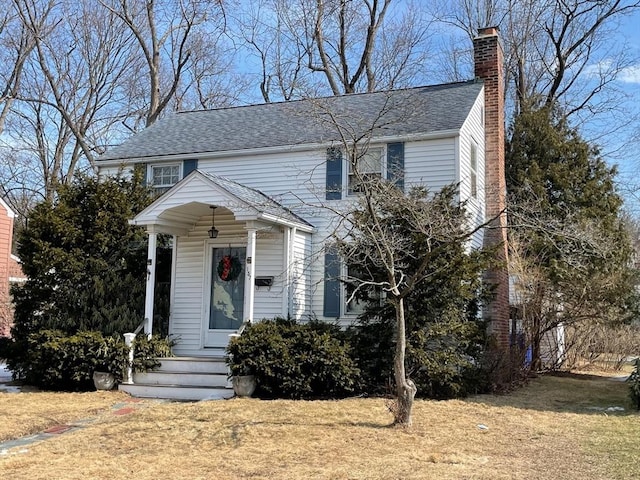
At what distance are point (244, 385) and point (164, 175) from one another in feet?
21.5

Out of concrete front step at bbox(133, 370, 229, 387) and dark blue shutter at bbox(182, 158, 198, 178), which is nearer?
concrete front step at bbox(133, 370, 229, 387)

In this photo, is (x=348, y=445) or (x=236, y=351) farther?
(x=236, y=351)

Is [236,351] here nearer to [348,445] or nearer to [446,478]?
[348,445]

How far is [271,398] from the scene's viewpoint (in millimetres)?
10070

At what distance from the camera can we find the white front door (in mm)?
12797

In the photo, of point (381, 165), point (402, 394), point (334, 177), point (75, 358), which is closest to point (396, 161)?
point (381, 165)

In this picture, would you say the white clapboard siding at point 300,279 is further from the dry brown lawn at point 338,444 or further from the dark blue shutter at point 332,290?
the dry brown lawn at point 338,444

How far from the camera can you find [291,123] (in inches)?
577

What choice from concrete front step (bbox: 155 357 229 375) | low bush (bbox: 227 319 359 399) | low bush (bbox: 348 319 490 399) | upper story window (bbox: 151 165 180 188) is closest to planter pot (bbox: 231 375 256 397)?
low bush (bbox: 227 319 359 399)

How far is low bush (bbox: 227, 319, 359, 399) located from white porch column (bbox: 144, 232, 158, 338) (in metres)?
2.19

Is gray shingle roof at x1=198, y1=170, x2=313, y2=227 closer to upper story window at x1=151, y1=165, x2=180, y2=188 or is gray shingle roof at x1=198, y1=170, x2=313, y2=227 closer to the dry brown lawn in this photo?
upper story window at x1=151, y1=165, x2=180, y2=188

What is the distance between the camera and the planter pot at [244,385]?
10109 mm

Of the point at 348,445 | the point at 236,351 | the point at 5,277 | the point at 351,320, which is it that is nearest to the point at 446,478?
the point at 348,445

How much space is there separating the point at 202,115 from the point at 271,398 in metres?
9.50
